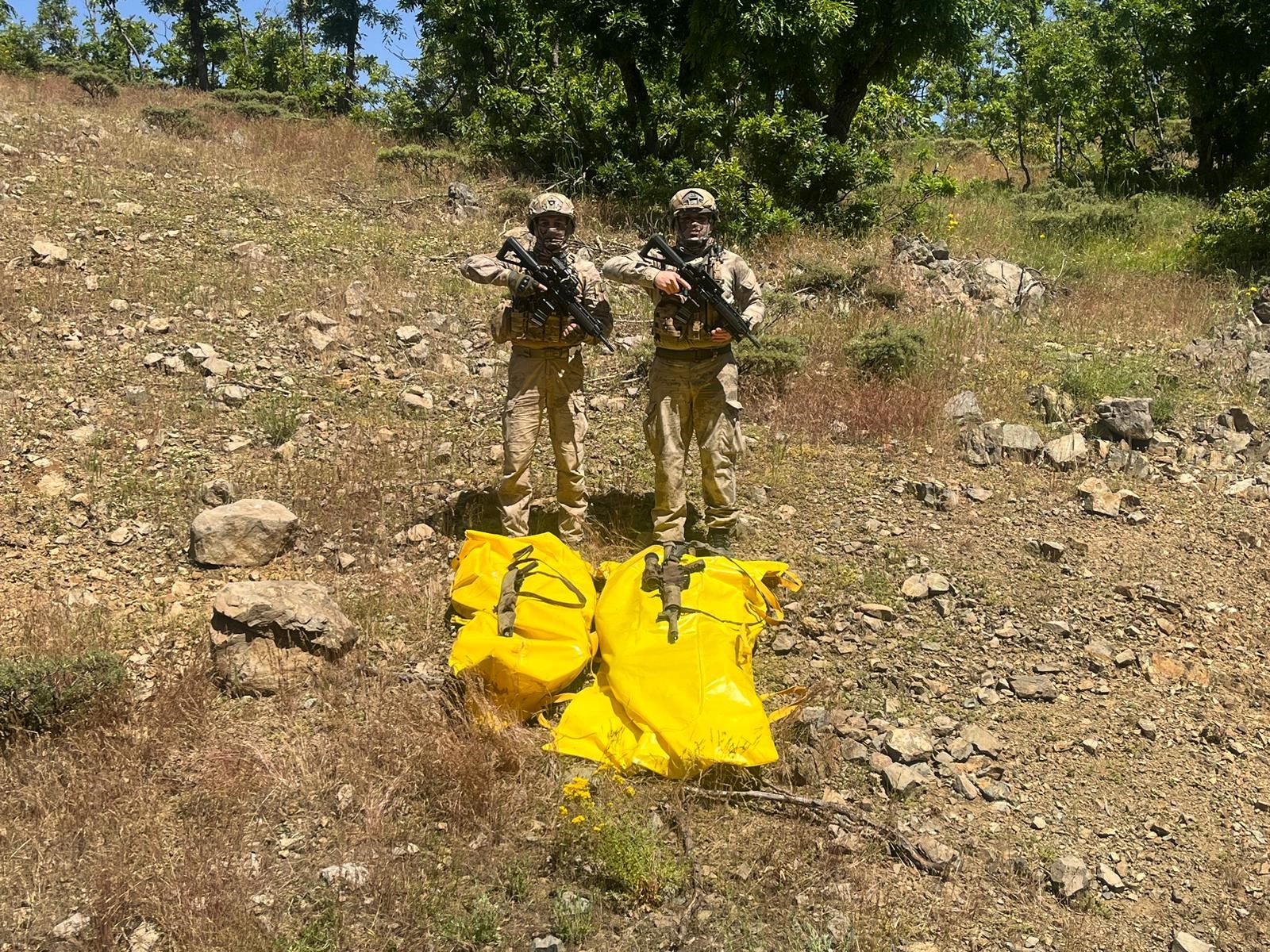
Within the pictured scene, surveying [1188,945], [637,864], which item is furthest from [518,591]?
[1188,945]

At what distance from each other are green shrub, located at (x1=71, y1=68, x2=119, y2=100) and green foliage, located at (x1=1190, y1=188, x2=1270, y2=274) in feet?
54.9

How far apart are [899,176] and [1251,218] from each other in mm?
5916

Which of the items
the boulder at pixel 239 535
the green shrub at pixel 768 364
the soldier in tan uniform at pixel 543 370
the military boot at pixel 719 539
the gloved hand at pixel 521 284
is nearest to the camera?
the gloved hand at pixel 521 284

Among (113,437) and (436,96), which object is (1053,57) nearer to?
(436,96)

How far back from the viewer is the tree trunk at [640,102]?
11.9 meters

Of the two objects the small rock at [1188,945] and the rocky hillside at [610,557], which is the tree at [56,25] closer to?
the rocky hillside at [610,557]

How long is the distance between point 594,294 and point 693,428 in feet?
3.17

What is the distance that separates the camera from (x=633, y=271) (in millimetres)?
5035

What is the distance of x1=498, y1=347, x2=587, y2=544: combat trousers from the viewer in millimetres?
5262

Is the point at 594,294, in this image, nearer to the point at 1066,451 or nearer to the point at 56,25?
the point at 1066,451

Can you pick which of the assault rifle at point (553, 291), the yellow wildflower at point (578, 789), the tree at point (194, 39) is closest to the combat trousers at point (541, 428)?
the assault rifle at point (553, 291)

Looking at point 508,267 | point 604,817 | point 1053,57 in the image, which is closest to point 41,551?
point 508,267

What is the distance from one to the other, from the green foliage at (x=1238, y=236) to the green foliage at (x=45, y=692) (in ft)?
35.7

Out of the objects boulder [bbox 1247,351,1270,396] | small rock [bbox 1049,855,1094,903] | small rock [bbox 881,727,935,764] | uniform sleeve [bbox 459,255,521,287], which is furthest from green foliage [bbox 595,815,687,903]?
boulder [bbox 1247,351,1270,396]
